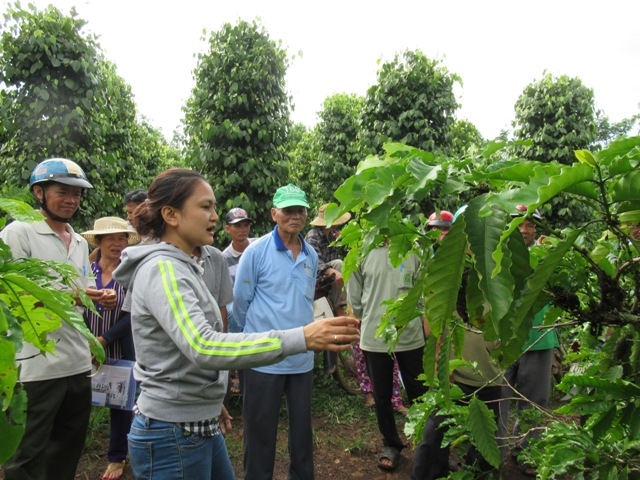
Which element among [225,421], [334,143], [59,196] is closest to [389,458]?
[225,421]

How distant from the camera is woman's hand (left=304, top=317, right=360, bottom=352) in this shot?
5.53 ft

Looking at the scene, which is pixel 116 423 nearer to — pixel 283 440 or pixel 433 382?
pixel 283 440

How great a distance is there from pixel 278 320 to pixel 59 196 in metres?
1.52

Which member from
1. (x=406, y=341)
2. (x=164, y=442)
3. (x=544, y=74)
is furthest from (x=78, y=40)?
(x=544, y=74)

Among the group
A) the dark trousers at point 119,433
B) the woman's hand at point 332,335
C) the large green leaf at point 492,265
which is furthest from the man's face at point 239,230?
the large green leaf at point 492,265

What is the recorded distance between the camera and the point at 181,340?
1.76 metres

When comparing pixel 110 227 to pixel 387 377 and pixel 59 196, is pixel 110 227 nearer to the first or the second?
pixel 59 196

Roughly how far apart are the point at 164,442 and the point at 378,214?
1.40m

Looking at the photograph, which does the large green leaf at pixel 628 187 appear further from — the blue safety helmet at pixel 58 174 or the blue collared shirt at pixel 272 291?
the blue safety helmet at pixel 58 174

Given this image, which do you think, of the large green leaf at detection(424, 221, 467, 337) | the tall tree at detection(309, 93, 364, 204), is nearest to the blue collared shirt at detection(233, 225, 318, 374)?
the large green leaf at detection(424, 221, 467, 337)

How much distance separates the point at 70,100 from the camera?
5.09 metres

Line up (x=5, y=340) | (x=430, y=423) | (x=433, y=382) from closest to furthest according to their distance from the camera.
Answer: (x=5, y=340), (x=433, y=382), (x=430, y=423)

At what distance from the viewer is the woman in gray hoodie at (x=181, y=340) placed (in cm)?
171

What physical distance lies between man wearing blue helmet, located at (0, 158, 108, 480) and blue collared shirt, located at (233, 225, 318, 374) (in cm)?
100
